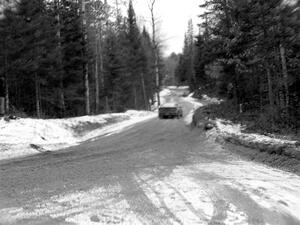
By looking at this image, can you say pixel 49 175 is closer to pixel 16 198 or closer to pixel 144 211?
pixel 16 198

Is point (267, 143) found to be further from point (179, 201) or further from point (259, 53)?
point (259, 53)

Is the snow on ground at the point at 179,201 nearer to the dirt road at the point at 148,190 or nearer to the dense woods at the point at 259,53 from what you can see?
the dirt road at the point at 148,190

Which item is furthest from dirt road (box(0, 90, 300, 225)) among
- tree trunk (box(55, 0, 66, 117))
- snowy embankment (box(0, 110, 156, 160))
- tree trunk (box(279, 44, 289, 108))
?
tree trunk (box(55, 0, 66, 117))

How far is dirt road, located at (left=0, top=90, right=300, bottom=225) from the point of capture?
5.54 m

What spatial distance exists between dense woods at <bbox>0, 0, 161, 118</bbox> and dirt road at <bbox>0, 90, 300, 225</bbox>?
10.8 m

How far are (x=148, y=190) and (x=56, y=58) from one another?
19.7 m

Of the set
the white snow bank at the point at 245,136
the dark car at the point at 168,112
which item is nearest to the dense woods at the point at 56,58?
the dark car at the point at 168,112

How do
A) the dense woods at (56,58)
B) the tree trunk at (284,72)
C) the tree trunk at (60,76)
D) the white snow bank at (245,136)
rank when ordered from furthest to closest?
the tree trunk at (60,76) → the dense woods at (56,58) → the tree trunk at (284,72) → the white snow bank at (245,136)

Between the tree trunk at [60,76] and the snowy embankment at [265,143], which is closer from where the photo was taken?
the snowy embankment at [265,143]

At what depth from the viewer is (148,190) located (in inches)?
281

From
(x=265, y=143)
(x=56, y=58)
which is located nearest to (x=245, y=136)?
(x=265, y=143)

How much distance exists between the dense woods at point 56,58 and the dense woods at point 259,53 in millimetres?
11040

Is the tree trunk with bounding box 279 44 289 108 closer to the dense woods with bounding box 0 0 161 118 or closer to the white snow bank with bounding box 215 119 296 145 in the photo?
the white snow bank with bounding box 215 119 296 145

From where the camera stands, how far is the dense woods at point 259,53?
17859 mm
